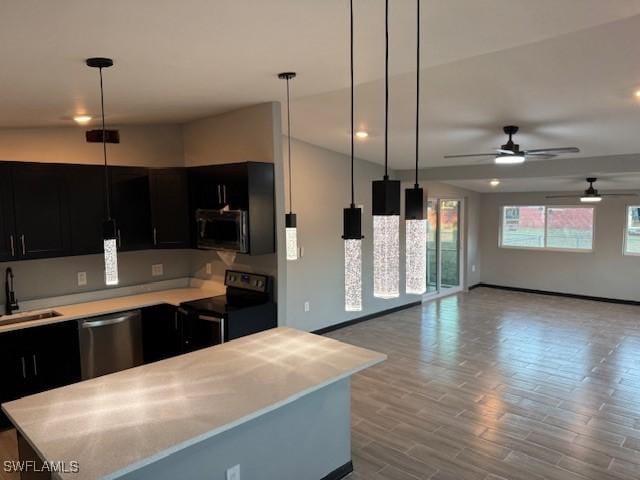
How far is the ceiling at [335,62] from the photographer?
1848 mm

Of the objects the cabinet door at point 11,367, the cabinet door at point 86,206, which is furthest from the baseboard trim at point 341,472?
the cabinet door at point 86,206

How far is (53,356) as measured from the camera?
140 inches

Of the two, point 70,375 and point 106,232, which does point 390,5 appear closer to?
point 106,232

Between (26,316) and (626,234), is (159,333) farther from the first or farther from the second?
(626,234)

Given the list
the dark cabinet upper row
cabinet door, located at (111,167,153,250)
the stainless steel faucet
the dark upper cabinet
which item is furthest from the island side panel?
the stainless steel faucet

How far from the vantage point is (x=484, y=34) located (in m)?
2.26

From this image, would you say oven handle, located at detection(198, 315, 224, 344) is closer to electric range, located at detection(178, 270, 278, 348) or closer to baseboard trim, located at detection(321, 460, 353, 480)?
electric range, located at detection(178, 270, 278, 348)

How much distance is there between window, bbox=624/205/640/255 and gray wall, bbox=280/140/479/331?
4.71m

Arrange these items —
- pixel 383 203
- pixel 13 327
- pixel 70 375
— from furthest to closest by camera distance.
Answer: pixel 70 375 → pixel 13 327 → pixel 383 203

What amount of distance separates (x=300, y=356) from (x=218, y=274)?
7.29 ft

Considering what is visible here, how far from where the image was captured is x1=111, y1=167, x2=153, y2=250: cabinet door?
402 cm

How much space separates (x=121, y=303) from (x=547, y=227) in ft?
26.8

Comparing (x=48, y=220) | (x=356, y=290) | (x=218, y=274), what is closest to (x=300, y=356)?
(x=356, y=290)


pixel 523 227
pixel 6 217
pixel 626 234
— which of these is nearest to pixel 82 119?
pixel 6 217
